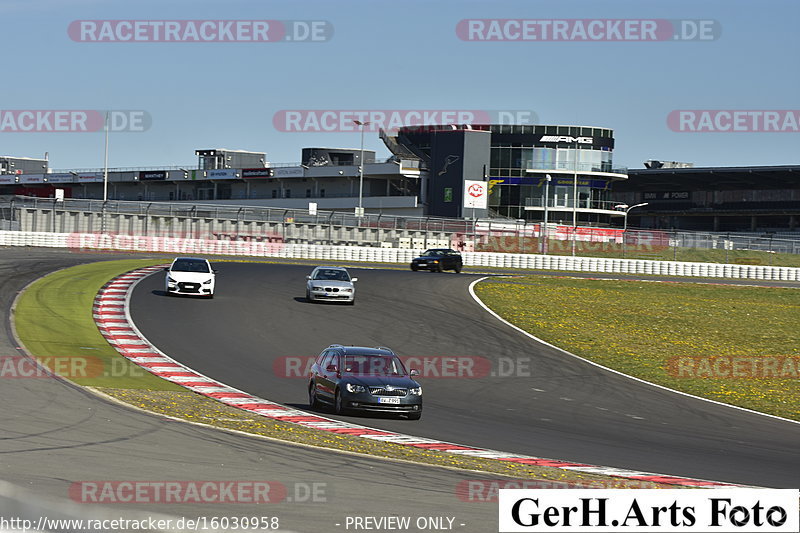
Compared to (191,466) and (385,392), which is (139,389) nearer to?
(385,392)

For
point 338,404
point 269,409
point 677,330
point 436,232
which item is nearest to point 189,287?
point 677,330

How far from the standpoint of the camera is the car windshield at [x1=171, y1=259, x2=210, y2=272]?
33.8 meters

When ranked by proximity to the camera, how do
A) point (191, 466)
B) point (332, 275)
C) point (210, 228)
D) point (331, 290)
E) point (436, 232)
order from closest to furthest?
point (191, 466) < point (331, 290) < point (332, 275) < point (210, 228) < point (436, 232)

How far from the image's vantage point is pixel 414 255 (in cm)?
6138

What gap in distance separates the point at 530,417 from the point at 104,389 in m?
7.67

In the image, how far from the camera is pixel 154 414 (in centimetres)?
1456

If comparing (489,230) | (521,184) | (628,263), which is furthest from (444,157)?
(628,263)

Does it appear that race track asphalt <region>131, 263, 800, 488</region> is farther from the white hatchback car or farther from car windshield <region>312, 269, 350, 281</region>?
car windshield <region>312, 269, 350, 281</region>

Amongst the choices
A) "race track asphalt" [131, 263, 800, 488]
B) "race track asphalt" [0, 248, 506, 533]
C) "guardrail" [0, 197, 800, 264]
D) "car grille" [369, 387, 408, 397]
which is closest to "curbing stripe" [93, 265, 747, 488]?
"race track asphalt" [131, 263, 800, 488]

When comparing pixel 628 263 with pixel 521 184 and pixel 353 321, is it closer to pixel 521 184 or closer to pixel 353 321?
pixel 353 321

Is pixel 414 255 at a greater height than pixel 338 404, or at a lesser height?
greater

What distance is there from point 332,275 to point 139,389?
17.2m

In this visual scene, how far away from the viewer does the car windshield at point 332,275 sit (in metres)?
34.5

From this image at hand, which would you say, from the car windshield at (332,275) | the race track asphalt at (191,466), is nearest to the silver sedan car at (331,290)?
the car windshield at (332,275)
